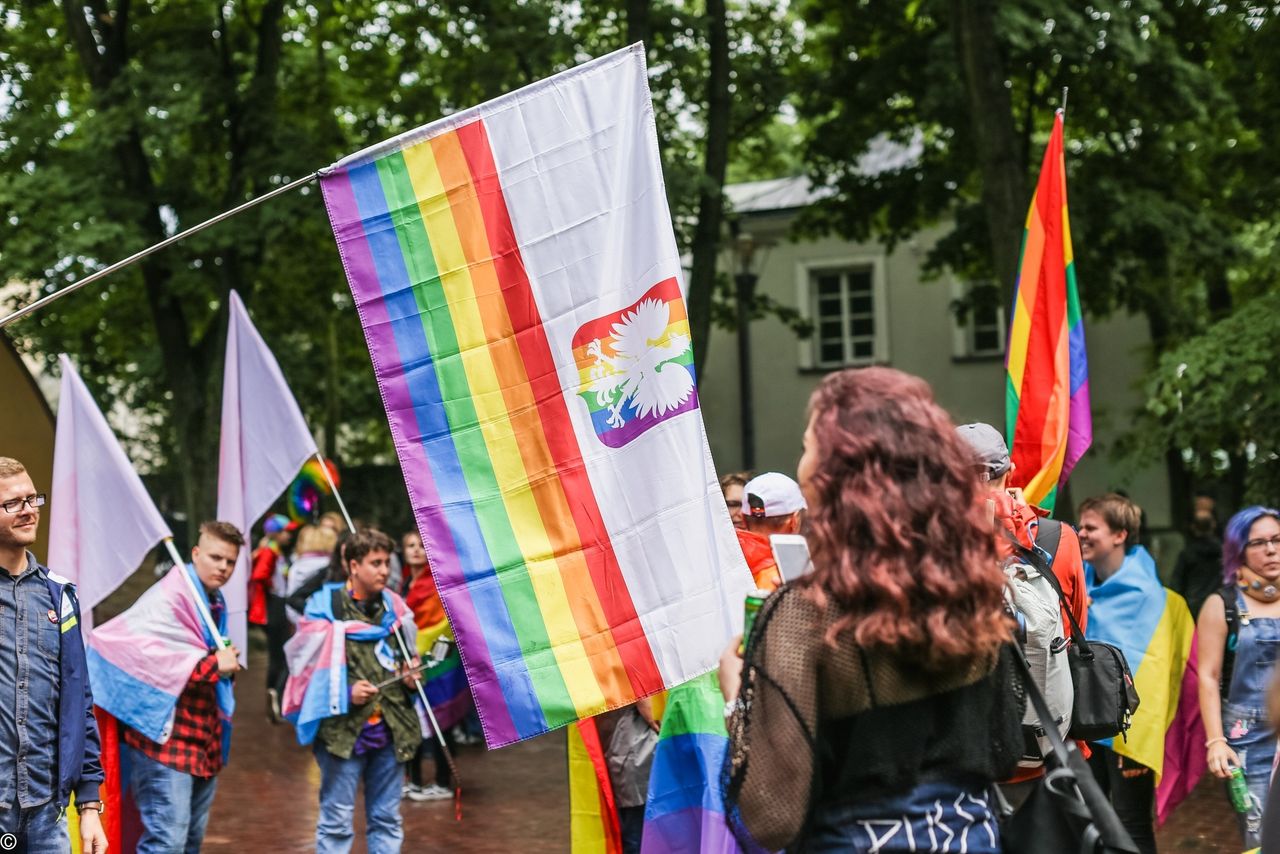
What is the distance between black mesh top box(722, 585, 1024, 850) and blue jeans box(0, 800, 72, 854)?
272 centimetres

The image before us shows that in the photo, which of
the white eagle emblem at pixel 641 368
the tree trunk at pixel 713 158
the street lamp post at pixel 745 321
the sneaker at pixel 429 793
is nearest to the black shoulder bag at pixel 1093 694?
the white eagle emblem at pixel 641 368

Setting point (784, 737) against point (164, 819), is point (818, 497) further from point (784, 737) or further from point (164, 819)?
point (164, 819)

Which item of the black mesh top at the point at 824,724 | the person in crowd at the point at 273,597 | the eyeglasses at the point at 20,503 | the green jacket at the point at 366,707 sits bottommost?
the person in crowd at the point at 273,597

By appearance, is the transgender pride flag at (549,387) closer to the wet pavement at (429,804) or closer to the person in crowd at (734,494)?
the person in crowd at (734,494)

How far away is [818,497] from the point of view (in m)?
2.81

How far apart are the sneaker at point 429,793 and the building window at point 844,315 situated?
59.1 ft

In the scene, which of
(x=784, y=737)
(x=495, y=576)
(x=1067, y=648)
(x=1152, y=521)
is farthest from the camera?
(x=1152, y=521)

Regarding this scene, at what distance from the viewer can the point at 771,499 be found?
523 centimetres

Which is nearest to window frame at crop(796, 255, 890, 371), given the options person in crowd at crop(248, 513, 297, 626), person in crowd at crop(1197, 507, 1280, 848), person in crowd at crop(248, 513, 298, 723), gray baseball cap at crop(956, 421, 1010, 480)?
person in crowd at crop(248, 513, 298, 723)

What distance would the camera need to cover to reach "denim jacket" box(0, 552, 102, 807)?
4.60m

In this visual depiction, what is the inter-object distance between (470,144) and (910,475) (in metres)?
2.61

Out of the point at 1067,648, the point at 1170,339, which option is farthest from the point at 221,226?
the point at 1067,648

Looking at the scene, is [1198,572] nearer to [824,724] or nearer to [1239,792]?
[1239,792]

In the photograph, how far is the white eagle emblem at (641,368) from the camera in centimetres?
489
